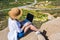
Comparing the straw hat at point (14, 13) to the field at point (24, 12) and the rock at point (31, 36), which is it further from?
the field at point (24, 12)

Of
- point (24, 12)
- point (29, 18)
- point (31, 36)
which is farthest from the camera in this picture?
point (24, 12)

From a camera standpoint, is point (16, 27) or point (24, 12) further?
point (24, 12)

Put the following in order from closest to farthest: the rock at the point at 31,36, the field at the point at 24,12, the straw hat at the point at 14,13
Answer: the rock at the point at 31,36, the straw hat at the point at 14,13, the field at the point at 24,12

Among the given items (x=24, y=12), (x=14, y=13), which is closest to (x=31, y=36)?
(x=14, y=13)

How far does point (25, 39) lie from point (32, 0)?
15.9ft

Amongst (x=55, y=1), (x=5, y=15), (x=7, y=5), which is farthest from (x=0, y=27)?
(x=55, y=1)

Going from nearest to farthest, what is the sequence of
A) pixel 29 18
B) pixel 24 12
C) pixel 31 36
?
pixel 31 36, pixel 29 18, pixel 24 12

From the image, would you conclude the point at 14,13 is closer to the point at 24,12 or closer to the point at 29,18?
the point at 29,18

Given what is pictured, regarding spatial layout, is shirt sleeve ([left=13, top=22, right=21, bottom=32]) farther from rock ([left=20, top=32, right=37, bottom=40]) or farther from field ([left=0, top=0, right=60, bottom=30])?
field ([left=0, top=0, right=60, bottom=30])

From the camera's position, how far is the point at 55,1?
7.04 m

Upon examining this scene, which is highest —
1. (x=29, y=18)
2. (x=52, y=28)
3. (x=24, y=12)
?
(x=29, y=18)

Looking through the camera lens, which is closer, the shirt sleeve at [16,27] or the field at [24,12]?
the shirt sleeve at [16,27]

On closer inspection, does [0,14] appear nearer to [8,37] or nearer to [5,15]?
[5,15]

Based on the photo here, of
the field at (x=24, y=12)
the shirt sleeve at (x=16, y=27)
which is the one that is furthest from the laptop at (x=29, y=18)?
the field at (x=24, y=12)
